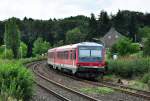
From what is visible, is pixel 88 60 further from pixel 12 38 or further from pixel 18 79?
pixel 12 38

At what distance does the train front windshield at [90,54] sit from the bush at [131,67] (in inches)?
90.4

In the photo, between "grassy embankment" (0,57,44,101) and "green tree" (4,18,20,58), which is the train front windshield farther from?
"green tree" (4,18,20,58)

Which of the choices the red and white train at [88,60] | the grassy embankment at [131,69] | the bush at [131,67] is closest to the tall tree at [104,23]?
the grassy embankment at [131,69]

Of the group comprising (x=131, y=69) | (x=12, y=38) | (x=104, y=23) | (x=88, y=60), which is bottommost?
(x=131, y=69)

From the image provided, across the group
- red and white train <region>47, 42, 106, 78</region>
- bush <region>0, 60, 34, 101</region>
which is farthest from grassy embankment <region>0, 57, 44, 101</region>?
red and white train <region>47, 42, 106, 78</region>

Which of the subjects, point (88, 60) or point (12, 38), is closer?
point (88, 60)

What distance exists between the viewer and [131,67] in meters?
33.1

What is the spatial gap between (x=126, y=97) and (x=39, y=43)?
12442 cm

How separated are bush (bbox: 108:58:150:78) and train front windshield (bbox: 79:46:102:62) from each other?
90.4 inches

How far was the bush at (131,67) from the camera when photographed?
3241 centimetres

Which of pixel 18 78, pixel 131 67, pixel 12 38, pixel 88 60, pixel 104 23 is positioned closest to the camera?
pixel 18 78

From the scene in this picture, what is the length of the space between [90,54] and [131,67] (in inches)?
125

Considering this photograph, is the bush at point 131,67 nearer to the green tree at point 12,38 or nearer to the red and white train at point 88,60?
the red and white train at point 88,60

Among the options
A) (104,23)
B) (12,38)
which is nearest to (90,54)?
(12,38)
